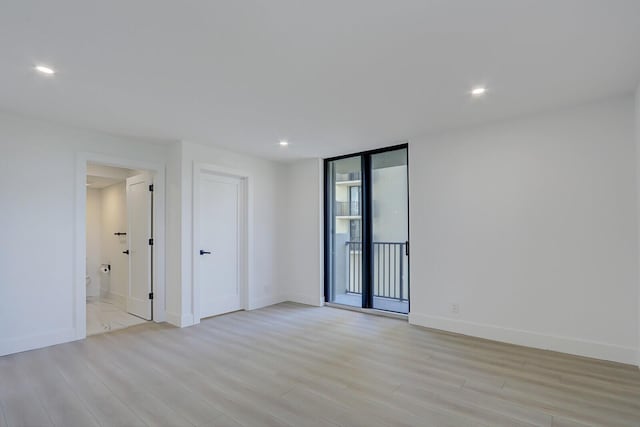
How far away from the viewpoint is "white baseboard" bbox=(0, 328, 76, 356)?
327 centimetres

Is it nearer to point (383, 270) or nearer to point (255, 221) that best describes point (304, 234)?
point (255, 221)

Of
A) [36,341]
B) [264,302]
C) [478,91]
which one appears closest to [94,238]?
[36,341]

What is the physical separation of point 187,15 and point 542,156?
11.6ft

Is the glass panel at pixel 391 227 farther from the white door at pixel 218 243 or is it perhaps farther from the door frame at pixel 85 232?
the door frame at pixel 85 232

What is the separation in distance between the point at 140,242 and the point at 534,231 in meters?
5.06

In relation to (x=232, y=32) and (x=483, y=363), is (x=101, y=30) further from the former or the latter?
(x=483, y=363)

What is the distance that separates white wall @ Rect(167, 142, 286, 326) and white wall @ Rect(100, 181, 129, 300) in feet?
6.09

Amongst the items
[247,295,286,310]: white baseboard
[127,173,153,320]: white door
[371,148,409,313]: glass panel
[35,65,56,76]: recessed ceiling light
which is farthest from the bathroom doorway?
[371,148,409,313]: glass panel

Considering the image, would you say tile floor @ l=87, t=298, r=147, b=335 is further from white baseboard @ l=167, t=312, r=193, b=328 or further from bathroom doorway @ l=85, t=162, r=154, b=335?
white baseboard @ l=167, t=312, r=193, b=328

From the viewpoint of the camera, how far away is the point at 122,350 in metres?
3.42

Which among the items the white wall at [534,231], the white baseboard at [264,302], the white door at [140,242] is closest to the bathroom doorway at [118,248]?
the white door at [140,242]

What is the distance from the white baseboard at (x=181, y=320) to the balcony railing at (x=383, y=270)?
2534 mm

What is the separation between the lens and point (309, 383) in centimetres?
268

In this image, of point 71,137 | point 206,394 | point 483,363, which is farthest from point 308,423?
point 71,137
